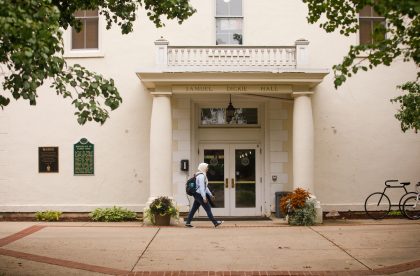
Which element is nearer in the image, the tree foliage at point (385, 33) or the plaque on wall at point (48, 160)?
the tree foliage at point (385, 33)

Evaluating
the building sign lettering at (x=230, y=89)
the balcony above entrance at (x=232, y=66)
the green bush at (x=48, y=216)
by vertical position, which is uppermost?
the balcony above entrance at (x=232, y=66)

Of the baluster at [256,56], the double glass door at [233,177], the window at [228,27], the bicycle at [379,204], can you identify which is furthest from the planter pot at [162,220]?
the bicycle at [379,204]

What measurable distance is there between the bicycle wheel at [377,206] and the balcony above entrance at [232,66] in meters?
3.92

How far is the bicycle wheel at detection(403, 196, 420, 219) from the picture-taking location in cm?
1498

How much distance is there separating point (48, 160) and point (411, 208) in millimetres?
10700

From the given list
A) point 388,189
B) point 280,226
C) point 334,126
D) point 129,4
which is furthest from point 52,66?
point 388,189

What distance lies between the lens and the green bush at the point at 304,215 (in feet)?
44.9

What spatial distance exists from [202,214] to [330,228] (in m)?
4.44

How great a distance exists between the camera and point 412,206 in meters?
15.1

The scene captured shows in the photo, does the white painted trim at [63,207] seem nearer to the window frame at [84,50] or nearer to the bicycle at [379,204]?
the window frame at [84,50]

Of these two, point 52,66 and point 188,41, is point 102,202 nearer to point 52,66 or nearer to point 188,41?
point 188,41

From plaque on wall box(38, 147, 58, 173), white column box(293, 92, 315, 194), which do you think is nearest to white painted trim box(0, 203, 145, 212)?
plaque on wall box(38, 147, 58, 173)

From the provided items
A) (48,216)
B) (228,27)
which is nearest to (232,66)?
(228,27)

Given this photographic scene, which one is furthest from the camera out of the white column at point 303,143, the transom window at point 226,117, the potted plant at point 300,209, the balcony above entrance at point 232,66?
the transom window at point 226,117
